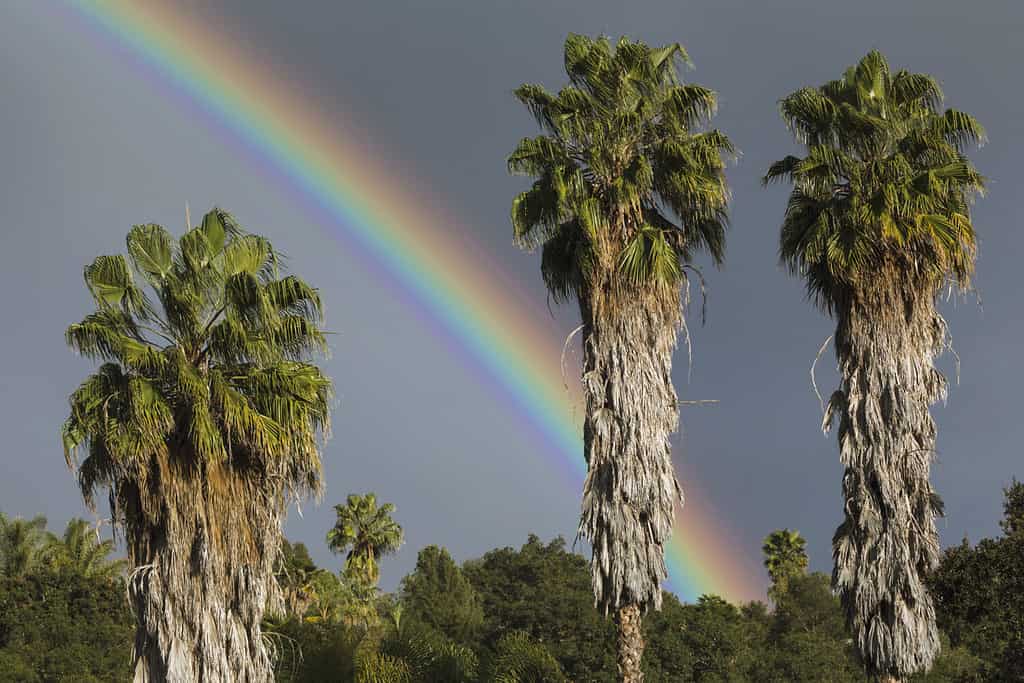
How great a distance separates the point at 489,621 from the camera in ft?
227

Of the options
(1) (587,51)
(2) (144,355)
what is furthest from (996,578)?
(2) (144,355)

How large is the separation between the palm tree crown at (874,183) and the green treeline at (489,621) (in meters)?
5.22

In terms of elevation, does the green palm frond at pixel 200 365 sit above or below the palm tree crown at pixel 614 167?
below

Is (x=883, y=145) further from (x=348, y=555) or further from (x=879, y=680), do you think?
(x=348, y=555)

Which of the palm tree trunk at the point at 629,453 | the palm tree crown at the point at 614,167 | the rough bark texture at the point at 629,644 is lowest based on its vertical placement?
the rough bark texture at the point at 629,644

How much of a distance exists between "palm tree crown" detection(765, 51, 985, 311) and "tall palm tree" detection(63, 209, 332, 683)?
10.4m

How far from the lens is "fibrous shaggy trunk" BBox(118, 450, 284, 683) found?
17984 mm

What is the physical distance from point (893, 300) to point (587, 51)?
304 inches

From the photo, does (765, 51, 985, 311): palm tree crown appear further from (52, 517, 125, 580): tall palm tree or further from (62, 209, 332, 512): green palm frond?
(52, 517, 125, 580): tall palm tree

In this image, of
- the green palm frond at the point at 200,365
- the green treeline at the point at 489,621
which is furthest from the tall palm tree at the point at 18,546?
the green palm frond at the point at 200,365

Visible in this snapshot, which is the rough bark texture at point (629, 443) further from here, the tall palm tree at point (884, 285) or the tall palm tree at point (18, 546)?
the tall palm tree at point (18, 546)

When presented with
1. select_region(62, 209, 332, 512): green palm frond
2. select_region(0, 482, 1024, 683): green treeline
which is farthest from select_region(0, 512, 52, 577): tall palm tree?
select_region(62, 209, 332, 512): green palm frond

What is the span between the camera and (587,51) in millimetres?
22562

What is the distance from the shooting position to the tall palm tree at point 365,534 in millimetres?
82000
